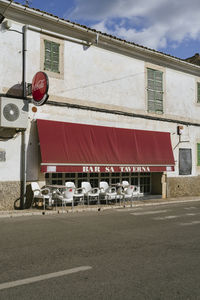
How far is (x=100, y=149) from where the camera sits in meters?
14.0

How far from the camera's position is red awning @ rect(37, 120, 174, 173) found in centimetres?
1248

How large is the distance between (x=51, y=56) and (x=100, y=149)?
417cm

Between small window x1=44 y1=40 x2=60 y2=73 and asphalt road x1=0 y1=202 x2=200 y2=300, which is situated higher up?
small window x1=44 y1=40 x2=60 y2=73

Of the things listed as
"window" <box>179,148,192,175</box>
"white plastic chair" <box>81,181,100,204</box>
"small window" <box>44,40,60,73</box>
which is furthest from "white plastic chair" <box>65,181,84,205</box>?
"window" <box>179,148,192,175</box>

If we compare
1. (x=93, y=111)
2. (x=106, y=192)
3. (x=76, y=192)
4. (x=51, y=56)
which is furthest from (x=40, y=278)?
(x=93, y=111)

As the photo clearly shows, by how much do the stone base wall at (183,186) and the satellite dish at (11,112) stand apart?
905 cm

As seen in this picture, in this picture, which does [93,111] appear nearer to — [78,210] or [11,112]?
[11,112]

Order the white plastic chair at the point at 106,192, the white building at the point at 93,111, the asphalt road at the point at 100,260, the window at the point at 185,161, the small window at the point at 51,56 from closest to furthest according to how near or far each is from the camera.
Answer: the asphalt road at the point at 100,260 < the white building at the point at 93,111 < the small window at the point at 51,56 < the white plastic chair at the point at 106,192 < the window at the point at 185,161

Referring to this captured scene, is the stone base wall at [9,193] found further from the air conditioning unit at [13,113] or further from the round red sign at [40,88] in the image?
the round red sign at [40,88]

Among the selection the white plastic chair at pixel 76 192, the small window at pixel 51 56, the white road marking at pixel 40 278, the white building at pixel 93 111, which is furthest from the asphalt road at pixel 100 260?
the small window at pixel 51 56

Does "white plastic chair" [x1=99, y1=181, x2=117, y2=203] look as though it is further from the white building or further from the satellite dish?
the satellite dish

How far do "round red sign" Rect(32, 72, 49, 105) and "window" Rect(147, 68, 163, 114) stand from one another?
680 cm

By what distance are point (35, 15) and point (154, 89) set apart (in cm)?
721

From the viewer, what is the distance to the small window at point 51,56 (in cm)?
1307
